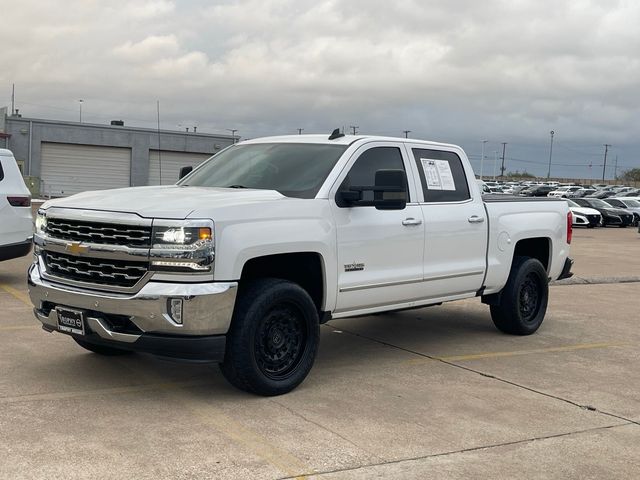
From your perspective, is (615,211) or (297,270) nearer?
(297,270)

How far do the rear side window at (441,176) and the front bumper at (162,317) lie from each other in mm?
2671

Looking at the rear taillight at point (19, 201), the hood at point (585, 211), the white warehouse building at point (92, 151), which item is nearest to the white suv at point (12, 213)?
the rear taillight at point (19, 201)

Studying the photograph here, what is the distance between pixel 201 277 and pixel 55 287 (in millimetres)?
1244

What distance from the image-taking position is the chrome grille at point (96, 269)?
18.0ft

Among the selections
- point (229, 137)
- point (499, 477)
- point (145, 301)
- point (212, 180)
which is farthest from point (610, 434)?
point (229, 137)

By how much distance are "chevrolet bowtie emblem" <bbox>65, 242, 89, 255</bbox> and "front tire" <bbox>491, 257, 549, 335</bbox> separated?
4.68 metres

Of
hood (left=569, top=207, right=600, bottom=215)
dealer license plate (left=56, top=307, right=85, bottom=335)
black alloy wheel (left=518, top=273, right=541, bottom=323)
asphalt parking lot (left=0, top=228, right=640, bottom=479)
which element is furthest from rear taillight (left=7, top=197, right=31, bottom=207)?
hood (left=569, top=207, right=600, bottom=215)

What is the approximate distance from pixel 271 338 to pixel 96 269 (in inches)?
53.4

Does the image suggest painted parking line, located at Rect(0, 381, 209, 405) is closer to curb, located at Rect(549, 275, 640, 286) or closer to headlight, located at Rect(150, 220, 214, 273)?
headlight, located at Rect(150, 220, 214, 273)

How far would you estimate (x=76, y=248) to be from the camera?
5.71 metres

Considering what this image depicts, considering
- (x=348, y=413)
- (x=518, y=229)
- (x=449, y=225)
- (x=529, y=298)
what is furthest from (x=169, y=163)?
(x=348, y=413)

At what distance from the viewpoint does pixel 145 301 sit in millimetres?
5359

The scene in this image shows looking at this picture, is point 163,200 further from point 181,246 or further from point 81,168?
point 81,168

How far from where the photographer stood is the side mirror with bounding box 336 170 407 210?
20.5ft
